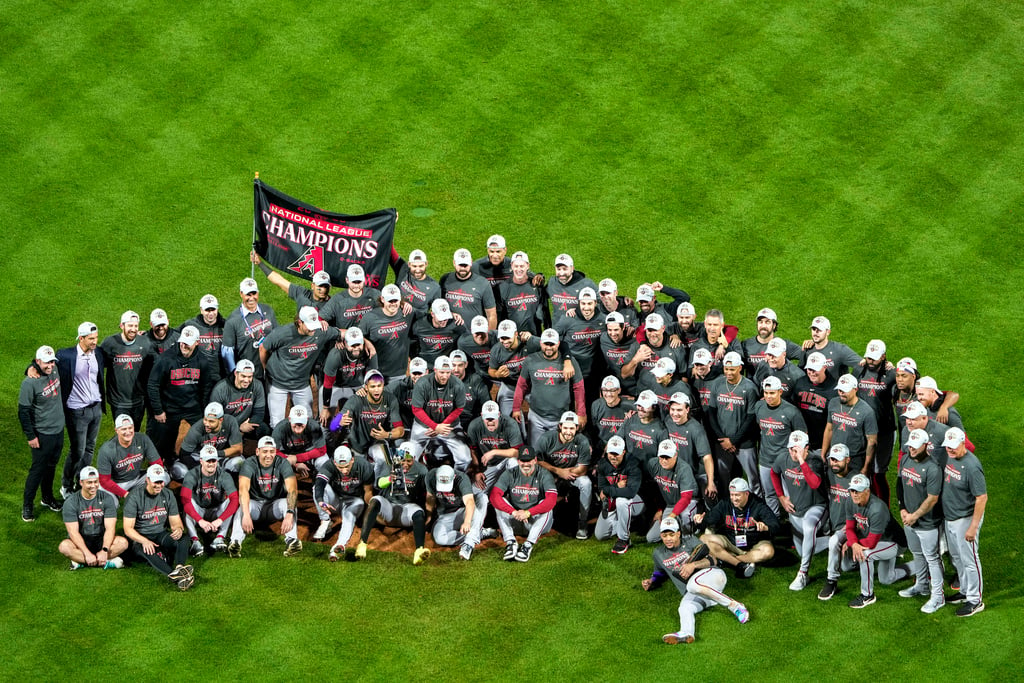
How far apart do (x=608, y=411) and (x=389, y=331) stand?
3.35 m

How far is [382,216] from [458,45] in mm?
7499

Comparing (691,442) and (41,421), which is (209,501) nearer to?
(41,421)

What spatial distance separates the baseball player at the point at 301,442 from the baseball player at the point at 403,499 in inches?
38.2

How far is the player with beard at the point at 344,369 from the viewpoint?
69.0ft

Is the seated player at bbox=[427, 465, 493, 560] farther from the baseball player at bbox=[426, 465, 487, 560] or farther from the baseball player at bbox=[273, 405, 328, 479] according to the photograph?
the baseball player at bbox=[273, 405, 328, 479]

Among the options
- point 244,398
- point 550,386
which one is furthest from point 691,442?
point 244,398

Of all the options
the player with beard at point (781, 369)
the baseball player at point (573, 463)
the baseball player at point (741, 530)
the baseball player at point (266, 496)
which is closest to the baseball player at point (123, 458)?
the baseball player at point (266, 496)

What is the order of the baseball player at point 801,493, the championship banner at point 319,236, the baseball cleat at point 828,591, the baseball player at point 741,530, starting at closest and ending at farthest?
1. the baseball cleat at point 828,591
2. the baseball player at point 801,493
3. the baseball player at point 741,530
4. the championship banner at point 319,236

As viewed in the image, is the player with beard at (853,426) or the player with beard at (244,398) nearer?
the player with beard at (853,426)

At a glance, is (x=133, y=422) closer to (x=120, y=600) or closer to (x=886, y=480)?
(x=120, y=600)

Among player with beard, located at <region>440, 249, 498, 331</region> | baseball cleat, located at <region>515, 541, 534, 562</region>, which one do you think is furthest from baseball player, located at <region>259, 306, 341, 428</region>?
baseball cleat, located at <region>515, 541, 534, 562</region>

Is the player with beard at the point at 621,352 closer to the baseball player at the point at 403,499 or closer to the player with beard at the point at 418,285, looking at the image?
the player with beard at the point at 418,285

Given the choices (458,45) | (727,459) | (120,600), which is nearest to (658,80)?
(458,45)

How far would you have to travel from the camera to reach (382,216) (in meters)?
22.5
